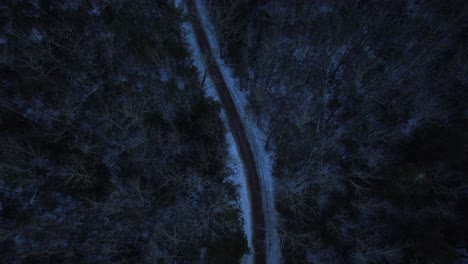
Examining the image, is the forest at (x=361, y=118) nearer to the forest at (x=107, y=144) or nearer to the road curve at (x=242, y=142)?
the road curve at (x=242, y=142)

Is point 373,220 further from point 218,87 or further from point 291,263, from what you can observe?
point 218,87

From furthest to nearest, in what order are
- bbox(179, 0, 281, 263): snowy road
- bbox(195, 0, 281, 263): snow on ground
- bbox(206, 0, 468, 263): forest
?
bbox(179, 0, 281, 263): snowy road → bbox(195, 0, 281, 263): snow on ground → bbox(206, 0, 468, 263): forest

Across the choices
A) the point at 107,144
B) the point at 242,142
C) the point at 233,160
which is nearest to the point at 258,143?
the point at 242,142

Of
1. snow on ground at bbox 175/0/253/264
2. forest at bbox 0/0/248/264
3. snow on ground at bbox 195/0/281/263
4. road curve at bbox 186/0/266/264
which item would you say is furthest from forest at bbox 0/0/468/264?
road curve at bbox 186/0/266/264

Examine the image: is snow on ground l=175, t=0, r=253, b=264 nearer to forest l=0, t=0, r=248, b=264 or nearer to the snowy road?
the snowy road

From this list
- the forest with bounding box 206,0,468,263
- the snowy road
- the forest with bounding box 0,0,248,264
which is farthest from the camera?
the snowy road

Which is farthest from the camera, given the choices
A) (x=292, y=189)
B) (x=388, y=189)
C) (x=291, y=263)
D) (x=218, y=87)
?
(x=218, y=87)

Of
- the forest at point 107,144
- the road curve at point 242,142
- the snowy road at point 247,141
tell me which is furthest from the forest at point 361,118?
the forest at point 107,144

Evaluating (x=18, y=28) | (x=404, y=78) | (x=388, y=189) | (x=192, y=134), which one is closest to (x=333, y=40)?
(x=404, y=78)

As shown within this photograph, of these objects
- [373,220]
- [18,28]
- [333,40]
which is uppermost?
[333,40]
